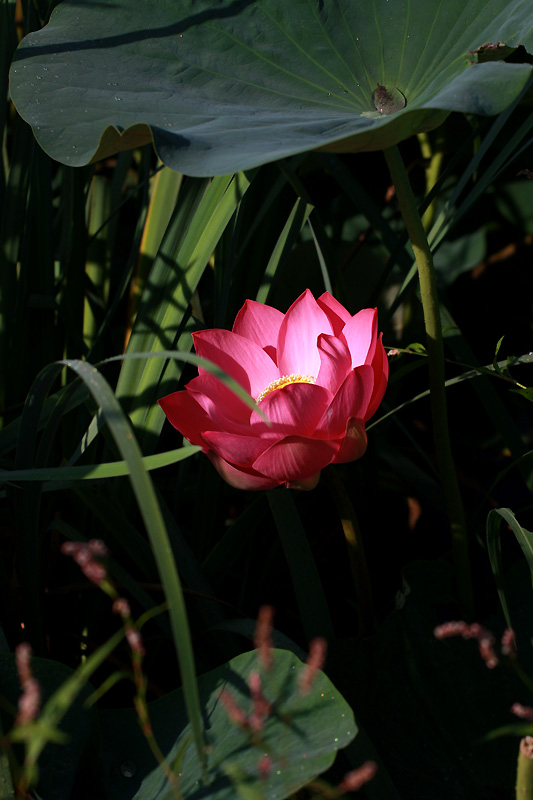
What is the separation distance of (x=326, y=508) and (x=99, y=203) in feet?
1.93

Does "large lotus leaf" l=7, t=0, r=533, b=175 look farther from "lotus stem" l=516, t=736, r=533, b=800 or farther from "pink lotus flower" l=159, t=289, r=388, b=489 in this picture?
"lotus stem" l=516, t=736, r=533, b=800

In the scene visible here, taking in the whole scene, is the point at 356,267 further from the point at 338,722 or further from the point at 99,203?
the point at 338,722

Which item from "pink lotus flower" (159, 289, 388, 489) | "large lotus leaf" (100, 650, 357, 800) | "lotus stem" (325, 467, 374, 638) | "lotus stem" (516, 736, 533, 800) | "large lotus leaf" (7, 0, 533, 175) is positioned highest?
"large lotus leaf" (7, 0, 533, 175)

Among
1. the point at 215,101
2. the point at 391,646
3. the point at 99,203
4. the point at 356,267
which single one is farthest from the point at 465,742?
the point at 99,203

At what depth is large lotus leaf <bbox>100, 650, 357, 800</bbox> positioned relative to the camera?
0.39 m

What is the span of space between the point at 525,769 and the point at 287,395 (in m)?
0.26

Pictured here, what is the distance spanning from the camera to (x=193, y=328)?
0.75 meters

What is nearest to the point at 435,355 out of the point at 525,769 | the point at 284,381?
the point at 284,381

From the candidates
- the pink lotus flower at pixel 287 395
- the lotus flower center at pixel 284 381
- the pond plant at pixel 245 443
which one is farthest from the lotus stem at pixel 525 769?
the lotus flower center at pixel 284 381

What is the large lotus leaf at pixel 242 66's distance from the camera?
0.55 meters

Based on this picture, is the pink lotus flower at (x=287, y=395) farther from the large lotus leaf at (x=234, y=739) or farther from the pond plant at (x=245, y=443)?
the large lotus leaf at (x=234, y=739)

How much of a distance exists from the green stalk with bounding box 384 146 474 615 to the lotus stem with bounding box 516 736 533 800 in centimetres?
27

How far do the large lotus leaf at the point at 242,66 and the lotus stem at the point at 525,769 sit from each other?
407 millimetres

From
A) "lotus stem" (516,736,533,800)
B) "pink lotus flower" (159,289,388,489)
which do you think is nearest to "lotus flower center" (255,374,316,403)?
"pink lotus flower" (159,289,388,489)
